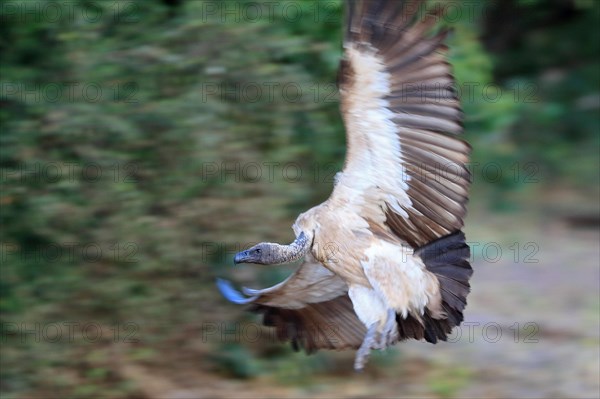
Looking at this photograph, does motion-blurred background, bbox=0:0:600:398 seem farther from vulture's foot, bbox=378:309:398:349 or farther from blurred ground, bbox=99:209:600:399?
vulture's foot, bbox=378:309:398:349

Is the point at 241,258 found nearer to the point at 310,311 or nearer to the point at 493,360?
the point at 310,311

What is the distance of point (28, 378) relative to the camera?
5.70 meters

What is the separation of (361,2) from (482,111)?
2819 mm

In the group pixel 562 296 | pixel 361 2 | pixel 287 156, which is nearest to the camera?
pixel 361 2

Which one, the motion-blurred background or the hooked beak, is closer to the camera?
the hooked beak

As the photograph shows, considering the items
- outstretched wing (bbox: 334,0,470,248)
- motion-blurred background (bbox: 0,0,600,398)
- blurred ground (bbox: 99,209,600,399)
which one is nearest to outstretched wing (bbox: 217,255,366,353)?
outstretched wing (bbox: 334,0,470,248)

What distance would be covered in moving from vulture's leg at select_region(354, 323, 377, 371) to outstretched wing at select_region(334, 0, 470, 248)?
0.58 meters

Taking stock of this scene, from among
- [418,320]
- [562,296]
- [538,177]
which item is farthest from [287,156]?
[538,177]

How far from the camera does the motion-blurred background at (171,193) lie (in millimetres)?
5477

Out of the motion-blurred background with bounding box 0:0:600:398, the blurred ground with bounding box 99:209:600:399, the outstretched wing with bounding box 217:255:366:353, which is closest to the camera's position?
the outstretched wing with bounding box 217:255:366:353

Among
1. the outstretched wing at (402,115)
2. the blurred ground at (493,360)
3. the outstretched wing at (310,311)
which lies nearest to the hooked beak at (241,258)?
the outstretched wing at (310,311)

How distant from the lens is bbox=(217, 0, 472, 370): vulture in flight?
4.16m

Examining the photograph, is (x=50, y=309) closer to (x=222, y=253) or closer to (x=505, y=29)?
(x=222, y=253)

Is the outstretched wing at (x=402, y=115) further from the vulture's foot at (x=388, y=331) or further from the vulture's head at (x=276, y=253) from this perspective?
the vulture's foot at (x=388, y=331)
